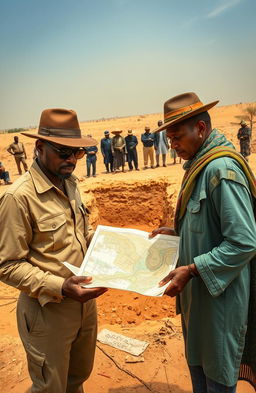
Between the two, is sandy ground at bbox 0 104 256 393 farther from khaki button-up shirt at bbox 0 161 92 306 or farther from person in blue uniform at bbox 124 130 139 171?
person in blue uniform at bbox 124 130 139 171

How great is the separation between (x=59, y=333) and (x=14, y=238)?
0.77 meters

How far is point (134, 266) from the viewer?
6.23 feet

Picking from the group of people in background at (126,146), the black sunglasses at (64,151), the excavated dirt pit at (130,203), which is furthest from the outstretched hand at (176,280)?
the group of people in background at (126,146)

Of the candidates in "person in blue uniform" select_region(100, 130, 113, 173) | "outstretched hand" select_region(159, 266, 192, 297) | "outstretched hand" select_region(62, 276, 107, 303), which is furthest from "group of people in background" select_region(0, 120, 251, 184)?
"outstretched hand" select_region(159, 266, 192, 297)

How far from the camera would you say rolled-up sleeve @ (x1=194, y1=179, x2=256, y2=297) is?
1.60 m

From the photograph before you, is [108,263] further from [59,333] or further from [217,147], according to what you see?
[217,147]

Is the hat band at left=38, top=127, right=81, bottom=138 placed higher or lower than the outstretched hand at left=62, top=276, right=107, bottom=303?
higher

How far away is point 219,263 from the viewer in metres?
1.65

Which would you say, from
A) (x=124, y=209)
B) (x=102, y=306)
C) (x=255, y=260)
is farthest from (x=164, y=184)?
(x=255, y=260)

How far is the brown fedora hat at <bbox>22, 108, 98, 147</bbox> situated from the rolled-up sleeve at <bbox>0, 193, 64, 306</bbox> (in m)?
0.50

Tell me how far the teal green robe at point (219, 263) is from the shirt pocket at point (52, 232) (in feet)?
2.71

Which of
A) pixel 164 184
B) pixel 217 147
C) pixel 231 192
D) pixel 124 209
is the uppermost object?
pixel 217 147

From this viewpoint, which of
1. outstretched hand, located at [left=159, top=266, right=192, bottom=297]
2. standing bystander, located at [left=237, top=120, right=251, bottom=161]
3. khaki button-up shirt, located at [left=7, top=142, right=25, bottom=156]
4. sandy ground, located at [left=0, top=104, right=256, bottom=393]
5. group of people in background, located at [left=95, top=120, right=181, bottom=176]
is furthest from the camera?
khaki button-up shirt, located at [left=7, top=142, right=25, bottom=156]

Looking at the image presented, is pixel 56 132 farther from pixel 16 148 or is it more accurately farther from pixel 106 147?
pixel 16 148
